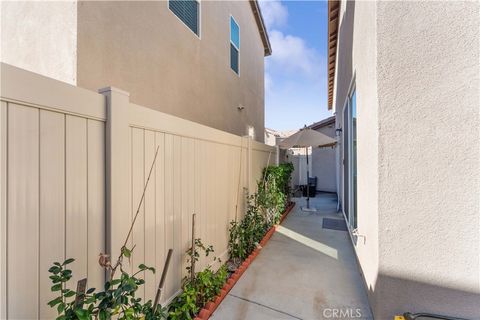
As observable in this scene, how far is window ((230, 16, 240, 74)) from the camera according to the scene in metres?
7.60

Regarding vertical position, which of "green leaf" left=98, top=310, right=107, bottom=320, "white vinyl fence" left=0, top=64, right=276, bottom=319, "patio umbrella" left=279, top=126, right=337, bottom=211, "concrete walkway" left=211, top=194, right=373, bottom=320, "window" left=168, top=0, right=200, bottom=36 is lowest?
"concrete walkway" left=211, top=194, right=373, bottom=320

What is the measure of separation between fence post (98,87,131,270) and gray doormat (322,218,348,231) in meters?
5.04

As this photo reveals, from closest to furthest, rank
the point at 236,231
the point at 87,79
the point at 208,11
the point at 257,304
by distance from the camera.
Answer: the point at 257,304 → the point at 87,79 → the point at 236,231 → the point at 208,11

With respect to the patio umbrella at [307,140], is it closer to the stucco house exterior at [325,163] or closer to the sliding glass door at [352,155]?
the sliding glass door at [352,155]

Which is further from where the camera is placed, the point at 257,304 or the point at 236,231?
the point at 236,231

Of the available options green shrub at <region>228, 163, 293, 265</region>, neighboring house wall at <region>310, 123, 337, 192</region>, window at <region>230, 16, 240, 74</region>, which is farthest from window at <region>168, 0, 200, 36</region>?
neighboring house wall at <region>310, 123, 337, 192</region>

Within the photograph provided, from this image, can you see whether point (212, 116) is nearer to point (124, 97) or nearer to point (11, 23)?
point (11, 23)

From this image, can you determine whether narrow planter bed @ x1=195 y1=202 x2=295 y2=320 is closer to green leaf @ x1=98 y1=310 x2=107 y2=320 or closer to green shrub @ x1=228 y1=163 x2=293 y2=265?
green shrub @ x1=228 y1=163 x2=293 y2=265

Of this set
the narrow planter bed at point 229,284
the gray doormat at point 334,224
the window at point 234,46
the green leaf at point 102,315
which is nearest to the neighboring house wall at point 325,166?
the gray doormat at point 334,224

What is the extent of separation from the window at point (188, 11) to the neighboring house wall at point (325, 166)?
337 inches

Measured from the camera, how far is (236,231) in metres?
3.97

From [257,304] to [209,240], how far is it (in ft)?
3.26

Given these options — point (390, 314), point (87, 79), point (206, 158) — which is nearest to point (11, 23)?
point (87, 79)

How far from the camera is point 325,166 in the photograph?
11867 millimetres
